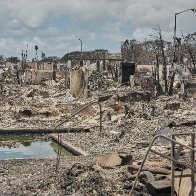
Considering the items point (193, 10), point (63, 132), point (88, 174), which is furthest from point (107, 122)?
point (193, 10)

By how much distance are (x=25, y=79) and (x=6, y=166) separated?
35160 mm

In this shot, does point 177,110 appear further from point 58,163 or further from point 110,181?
point 110,181

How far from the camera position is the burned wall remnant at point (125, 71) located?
33.8m

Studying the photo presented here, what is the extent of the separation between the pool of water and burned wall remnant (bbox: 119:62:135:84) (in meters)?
15.1

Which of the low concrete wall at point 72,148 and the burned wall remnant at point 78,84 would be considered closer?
the low concrete wall at point 72,148

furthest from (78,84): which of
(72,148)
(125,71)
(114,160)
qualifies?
(114,160)

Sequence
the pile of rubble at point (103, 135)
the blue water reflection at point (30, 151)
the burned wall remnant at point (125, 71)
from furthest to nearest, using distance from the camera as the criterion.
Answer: the burned wall remnant at point (125, 71)
the blue water reflection at point (30, 151)
the pile of rubble at point (103, 135)

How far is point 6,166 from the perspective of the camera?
1247 cm

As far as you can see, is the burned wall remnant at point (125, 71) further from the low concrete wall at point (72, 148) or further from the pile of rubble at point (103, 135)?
the low concrete wall at point (72, 148)

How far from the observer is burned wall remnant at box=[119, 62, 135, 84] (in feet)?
111

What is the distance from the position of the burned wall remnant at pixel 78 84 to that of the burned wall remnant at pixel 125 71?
12.0 feet

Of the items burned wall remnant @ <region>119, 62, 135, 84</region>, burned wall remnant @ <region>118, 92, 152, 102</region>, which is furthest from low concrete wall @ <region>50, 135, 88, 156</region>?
burned wall remnant @ <region>119, 62, 135, 84</region>

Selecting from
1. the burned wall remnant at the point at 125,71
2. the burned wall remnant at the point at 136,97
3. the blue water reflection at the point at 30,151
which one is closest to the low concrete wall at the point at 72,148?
the blue water reflection at the point at 30,151

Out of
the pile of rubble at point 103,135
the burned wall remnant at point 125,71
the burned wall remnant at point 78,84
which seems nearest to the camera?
the pile of rubble at point 103,135
